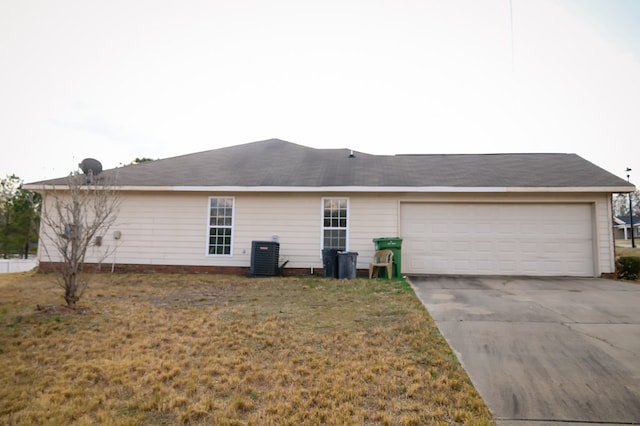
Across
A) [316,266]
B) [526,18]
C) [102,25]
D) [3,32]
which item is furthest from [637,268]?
[3,32]

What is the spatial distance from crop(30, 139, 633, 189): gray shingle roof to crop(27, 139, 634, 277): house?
0.24 feet

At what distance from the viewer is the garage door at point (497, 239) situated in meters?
10.4

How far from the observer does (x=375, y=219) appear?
10.9 m

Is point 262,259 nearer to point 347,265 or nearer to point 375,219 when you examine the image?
point 347,265

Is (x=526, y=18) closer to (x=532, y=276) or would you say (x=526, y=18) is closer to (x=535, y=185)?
(x=535, y=185)

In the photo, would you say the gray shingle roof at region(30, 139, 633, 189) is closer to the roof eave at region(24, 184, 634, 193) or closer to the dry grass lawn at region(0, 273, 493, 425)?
the roof eave at region(24, 184, 634, 193)

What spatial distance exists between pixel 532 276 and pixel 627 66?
6683mm

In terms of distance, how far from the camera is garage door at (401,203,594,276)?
1045 cm

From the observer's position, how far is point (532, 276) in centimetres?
1032

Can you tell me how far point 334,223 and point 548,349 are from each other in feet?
24.1

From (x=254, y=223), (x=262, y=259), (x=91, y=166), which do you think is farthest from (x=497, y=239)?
(x=91, y=166)

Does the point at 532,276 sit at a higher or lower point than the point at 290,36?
lower

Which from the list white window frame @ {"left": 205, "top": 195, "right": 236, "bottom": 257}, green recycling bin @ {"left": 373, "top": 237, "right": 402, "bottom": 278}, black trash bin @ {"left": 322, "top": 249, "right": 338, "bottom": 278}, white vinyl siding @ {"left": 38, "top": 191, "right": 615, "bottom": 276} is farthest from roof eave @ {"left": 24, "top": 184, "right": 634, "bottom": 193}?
black trash bin @ {"left": 322, "top": 249, "right": 338, "bottom": 278}

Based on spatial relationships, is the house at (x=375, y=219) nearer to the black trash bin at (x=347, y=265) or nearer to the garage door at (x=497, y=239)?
the garage door at (x=497, y=239)
